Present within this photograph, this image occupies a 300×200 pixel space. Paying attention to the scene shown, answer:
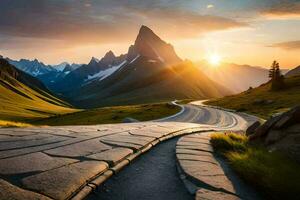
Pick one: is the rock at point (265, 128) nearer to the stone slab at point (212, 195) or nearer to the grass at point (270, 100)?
the stone slab at point (212, 195)

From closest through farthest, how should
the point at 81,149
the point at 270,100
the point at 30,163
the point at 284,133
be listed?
the point at 30,163 < the point at 81,149 < the point at 284,133 < the point at 270,100

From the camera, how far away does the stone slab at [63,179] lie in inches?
241

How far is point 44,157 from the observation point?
8.33 meters

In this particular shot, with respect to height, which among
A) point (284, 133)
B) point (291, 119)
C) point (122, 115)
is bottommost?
point (122, 115)

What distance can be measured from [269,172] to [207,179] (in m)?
1.71

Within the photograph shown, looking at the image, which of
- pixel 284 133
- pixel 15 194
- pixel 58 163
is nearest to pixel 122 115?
pixel 284 133

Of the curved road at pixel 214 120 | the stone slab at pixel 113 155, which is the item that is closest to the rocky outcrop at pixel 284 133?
the stone slab at pixel 113 155

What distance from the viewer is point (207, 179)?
8.06 meters

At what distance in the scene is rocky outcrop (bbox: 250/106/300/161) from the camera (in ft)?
37.8

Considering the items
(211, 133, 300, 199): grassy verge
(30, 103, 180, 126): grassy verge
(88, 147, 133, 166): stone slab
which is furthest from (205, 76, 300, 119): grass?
(88, 147, 133, 166): stone slab

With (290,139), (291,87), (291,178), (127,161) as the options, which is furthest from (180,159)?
(291,87)

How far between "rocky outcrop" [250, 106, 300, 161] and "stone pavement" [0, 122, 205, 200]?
484 centimetres

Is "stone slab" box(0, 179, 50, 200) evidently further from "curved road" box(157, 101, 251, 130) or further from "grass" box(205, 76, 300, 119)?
"grass" box(205, 76, 300, 119)

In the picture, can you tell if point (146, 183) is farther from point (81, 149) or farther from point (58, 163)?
point (81, 149)
